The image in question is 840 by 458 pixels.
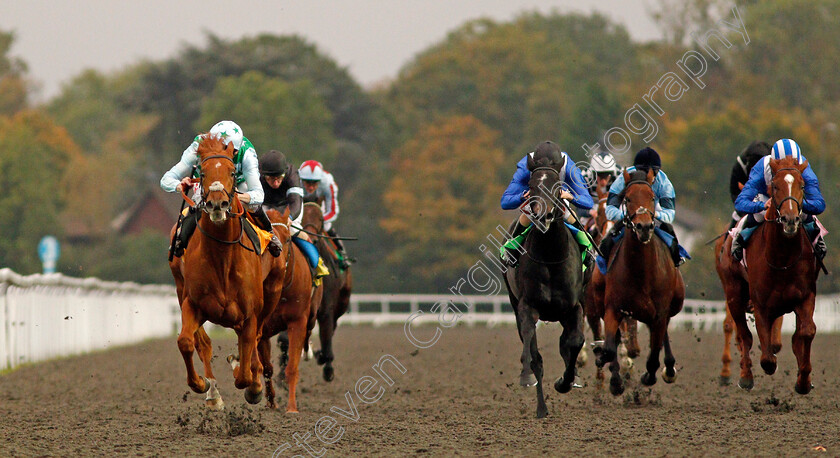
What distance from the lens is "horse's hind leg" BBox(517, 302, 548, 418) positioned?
9.97 m

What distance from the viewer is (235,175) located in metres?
8.87

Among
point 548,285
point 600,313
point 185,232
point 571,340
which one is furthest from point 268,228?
point 600,313

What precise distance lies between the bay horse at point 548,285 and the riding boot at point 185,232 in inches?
104

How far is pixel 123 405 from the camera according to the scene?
11.9 meters

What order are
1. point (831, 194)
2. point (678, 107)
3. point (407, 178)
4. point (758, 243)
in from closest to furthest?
point (758, 243)
point (831, 194)
point (407, 178)
point (678, 107)

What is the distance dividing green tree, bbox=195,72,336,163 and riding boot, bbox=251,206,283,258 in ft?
142

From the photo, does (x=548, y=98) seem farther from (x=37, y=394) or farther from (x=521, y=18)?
(x=37, y=394)

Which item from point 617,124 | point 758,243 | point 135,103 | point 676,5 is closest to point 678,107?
point 617,124

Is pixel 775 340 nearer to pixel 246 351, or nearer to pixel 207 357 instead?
pixel 246 351

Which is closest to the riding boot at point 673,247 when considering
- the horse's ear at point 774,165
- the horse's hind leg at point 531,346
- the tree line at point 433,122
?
the horse's ear at point 774,165

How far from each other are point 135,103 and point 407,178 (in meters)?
13.4

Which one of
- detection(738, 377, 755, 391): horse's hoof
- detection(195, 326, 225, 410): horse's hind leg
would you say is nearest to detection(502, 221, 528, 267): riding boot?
detection(195, 326, 225, 410): horse's hind leg

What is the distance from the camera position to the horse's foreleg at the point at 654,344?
1102 cm

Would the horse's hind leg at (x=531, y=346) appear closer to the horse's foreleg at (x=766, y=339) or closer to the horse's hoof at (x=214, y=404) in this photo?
the horse's foreleg at (x=766, y=339)
